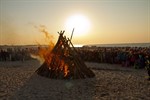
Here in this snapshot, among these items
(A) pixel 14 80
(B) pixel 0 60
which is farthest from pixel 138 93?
(B) pixel 0 60

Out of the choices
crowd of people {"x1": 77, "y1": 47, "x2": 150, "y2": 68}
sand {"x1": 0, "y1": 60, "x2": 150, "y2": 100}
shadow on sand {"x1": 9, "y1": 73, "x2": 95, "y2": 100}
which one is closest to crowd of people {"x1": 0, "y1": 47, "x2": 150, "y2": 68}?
crowd of people {"x1": 77, "y1": 47, "x2": 150, "y2": 68}

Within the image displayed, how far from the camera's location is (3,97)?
522 inches

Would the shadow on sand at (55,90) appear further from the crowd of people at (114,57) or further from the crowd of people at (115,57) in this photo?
the crowd of people at (114,57)

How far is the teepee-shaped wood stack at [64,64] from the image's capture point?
62.8 feet

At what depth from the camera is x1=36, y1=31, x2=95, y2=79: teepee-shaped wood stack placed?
19.2 m

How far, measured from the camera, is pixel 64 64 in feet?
63.1

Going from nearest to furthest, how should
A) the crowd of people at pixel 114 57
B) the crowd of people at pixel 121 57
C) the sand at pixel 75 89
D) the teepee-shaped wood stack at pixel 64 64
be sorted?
the sand at pixel 75 89
the teepee-shaped wood stack at pixel 64 64
the crowd of people at pixel 121 57
the crowd of people at pixel 114 57

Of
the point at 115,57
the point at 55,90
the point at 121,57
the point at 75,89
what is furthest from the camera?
the point at 115,57

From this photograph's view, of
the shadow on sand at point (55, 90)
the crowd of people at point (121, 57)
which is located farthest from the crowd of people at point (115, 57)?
the shadow on sand at point (55, 90)

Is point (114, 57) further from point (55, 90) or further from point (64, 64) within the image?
point (55, 90)

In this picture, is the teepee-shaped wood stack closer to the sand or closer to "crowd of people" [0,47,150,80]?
the sand

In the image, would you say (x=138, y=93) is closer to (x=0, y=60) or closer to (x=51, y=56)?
(x=51, y=56)

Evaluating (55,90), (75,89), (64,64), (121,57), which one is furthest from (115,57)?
(55,90)

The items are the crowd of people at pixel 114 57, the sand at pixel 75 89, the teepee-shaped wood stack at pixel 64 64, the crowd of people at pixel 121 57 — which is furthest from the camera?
the crowd of people at pixel 114 57
